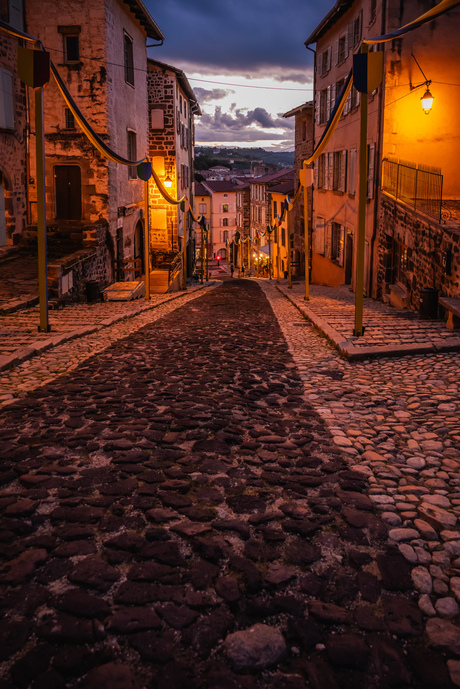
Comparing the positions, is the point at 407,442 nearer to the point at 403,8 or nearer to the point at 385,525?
the point at 385,525

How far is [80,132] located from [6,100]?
8.78ft

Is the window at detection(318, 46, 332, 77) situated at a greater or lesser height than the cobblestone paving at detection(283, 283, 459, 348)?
greater

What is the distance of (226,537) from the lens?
10.3 ft

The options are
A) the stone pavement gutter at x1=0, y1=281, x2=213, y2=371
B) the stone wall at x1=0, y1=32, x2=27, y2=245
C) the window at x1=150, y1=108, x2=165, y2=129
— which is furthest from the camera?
the window at x1=150, y1=108, x2=165, y2=129

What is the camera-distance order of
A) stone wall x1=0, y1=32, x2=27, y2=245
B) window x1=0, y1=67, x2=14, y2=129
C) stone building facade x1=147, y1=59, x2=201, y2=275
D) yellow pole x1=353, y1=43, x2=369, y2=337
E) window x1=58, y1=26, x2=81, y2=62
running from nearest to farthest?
1. yellow pole x1=353, y1=43, x2=369, y2=337
2. window x1=0, y1=67, x2=14, y2=129
3. stone wall x1=0, y1=32, x2=27, y2=245
4. window x1=58, y1=26, x2=81, y2=62
5. stone building facade x1=147, y1=59, x2=201, y2=275

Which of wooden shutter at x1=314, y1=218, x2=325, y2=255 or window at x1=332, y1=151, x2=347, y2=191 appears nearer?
window at x1=332, y1=151, x2=347, y2=191

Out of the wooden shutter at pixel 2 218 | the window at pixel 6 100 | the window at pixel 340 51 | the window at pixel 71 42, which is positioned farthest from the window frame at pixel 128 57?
the window at pixel 340 51

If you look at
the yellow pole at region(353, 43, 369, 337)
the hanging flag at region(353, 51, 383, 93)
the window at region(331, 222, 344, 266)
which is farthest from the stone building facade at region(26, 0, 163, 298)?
the hanging flag at region(353, 51, 383, 93)

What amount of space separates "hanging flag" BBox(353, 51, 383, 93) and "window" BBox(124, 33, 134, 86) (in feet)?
51.6

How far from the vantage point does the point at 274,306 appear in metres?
15.7

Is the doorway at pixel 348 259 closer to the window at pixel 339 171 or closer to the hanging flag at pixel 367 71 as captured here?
the window at pixel 339 171

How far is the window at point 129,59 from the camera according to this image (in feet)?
70.5

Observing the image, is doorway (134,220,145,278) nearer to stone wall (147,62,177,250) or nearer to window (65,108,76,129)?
stone wall (147,62,177,250)

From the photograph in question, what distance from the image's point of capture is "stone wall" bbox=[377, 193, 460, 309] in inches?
401
